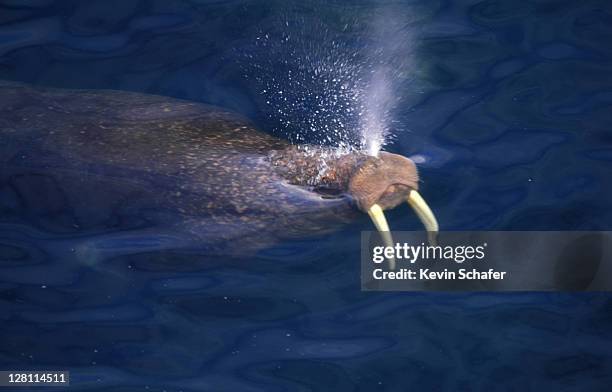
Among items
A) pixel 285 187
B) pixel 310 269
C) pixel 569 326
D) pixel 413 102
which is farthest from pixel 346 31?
pixel 569 326

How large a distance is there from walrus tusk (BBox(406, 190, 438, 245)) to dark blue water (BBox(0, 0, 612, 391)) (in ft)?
0.44

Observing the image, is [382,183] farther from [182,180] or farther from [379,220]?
[182,180]

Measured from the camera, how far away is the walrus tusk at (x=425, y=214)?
4730 millimetres

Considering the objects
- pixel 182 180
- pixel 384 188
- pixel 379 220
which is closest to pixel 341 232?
pixel 379 220

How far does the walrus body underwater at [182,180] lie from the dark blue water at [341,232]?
153 millimetres

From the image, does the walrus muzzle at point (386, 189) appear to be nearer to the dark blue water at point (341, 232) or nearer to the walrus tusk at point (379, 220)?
the walrus tusk at point (379, 220)

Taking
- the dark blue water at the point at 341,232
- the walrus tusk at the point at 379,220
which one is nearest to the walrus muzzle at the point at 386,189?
the walrus tusk at the point at 379,220

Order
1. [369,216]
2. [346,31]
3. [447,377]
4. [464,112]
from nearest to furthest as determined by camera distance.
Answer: [447,377]
[369,216]
[464,112]
[346,31]

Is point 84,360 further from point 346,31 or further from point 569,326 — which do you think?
point 346,31

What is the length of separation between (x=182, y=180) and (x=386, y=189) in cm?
136

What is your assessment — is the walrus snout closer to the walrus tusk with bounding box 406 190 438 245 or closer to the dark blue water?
the walrus tusk with bounding box 406 190 438 245

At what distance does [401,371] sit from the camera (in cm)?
443

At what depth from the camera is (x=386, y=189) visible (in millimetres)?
4633

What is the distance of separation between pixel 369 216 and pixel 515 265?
975 millimetres
